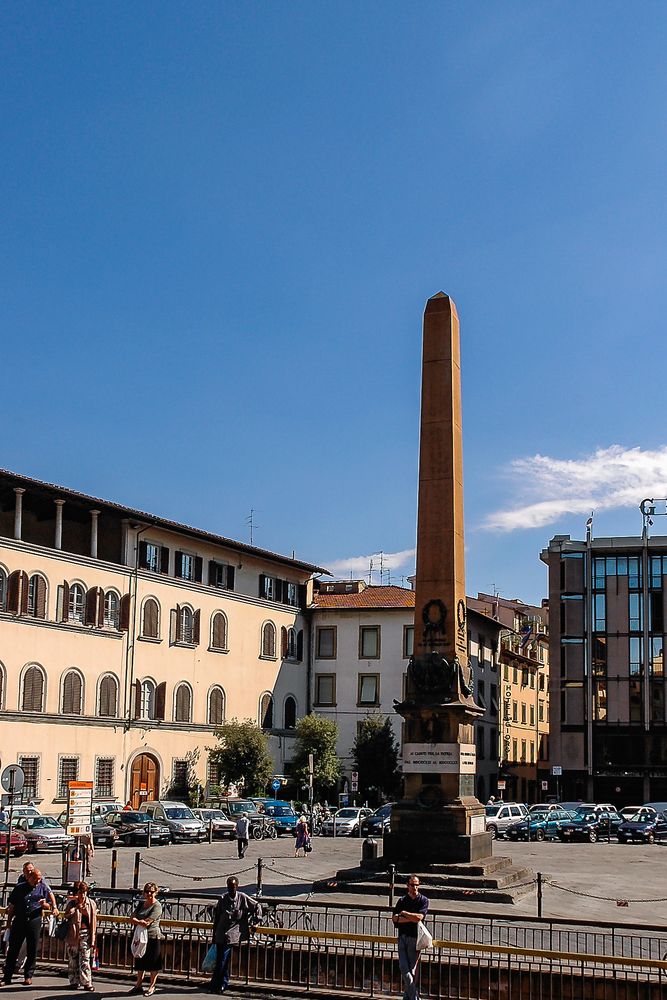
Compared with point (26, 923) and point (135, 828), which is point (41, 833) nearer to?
point (135, 828)

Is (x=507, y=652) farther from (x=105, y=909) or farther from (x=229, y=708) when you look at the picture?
(x=105, y=909)

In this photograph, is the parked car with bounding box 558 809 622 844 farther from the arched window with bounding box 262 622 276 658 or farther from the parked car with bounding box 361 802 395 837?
the arched window with bounding box 262 622 276 658

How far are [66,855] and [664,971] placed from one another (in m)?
15.8

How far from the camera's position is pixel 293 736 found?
62062 millimetres

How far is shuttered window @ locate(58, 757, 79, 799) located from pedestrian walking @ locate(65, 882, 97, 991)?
32.2 meters

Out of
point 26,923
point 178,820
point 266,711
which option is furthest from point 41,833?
point 266,711

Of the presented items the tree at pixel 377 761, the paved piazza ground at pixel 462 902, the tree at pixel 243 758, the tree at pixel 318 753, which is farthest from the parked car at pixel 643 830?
the tree at pixel 243 758

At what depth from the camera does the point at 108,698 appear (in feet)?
160

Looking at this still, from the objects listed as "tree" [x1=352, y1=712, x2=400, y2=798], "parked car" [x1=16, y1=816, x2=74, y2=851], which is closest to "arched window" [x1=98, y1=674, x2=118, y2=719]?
"parked car" [x1=16, y1=816, x2=74, y2=851]

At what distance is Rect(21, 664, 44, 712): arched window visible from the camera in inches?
1746

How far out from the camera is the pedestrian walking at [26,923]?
14.5 m

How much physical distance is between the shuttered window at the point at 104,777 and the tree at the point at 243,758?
23.1ft

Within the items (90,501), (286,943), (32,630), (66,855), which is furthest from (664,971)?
(90,501)

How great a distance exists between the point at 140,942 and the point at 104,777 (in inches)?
1399
